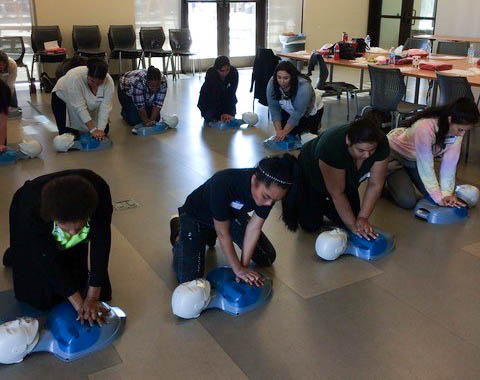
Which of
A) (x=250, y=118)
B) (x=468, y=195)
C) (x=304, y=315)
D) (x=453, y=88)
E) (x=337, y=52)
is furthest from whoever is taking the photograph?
(x=337, y=52)

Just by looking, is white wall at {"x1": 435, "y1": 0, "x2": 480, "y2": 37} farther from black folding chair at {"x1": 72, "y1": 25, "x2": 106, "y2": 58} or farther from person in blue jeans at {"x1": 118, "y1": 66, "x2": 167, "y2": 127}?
person in blue jeans at {"x1": 118, "y1": 66, "x2": 167, "y2": 127}

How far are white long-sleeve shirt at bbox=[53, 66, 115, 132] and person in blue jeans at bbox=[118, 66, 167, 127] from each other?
519 millimetres

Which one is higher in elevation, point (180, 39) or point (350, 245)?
point (180, 39)

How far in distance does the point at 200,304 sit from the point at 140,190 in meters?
1.59

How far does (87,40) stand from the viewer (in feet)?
24.1

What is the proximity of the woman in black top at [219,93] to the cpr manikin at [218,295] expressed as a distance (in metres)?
3.15

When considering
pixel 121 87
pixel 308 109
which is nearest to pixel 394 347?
pixel 308 109

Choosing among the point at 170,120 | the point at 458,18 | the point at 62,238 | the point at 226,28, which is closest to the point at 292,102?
the point at 170,120

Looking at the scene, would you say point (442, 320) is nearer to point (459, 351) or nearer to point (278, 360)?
point (459, 351)

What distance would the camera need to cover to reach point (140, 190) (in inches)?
138

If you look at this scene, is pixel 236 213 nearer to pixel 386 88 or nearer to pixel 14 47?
pixel 386 88

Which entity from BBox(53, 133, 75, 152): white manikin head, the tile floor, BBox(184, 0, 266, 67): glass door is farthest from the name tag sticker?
BBox(184, 0, 266, 67): glass door

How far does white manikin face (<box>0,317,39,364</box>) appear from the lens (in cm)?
178

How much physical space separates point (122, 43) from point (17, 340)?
643cm
